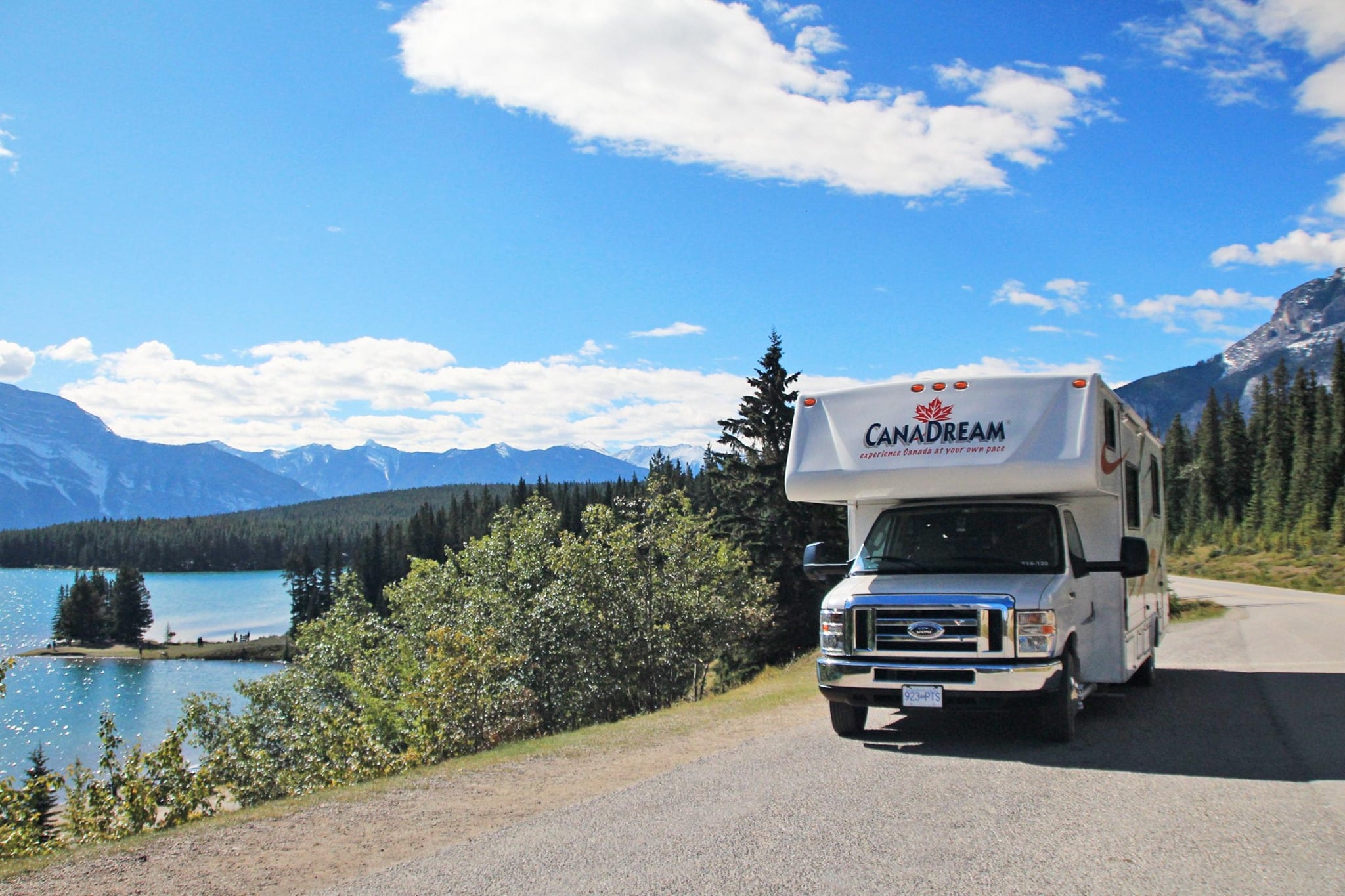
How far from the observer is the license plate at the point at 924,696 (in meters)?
8.84

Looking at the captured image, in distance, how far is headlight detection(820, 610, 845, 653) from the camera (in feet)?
30.6

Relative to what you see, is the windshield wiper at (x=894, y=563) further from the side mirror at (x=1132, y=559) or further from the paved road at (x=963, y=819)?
the side mirror at (x=1132, y=559)

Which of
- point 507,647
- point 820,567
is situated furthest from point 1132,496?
point 507,647

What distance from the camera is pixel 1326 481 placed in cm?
7869

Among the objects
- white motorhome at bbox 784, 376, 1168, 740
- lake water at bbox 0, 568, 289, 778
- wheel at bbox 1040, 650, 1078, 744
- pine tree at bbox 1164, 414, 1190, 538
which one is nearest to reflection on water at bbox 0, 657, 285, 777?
lake water at bbox 0, 568, 289, 778

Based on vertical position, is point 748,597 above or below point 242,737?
above

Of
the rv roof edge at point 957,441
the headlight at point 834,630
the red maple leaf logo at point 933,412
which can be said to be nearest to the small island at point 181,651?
the rv roof edge at point 957,441

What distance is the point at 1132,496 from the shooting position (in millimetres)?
11734

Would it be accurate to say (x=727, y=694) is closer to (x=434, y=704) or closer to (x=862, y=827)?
(x=434, y=704)

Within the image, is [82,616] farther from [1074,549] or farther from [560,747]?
[1074,549]

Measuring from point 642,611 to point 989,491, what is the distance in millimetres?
20755

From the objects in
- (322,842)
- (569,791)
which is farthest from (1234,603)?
(322,842)

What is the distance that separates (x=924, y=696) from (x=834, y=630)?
3.43 feet

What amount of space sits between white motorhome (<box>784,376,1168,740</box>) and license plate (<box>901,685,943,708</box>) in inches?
0.5
